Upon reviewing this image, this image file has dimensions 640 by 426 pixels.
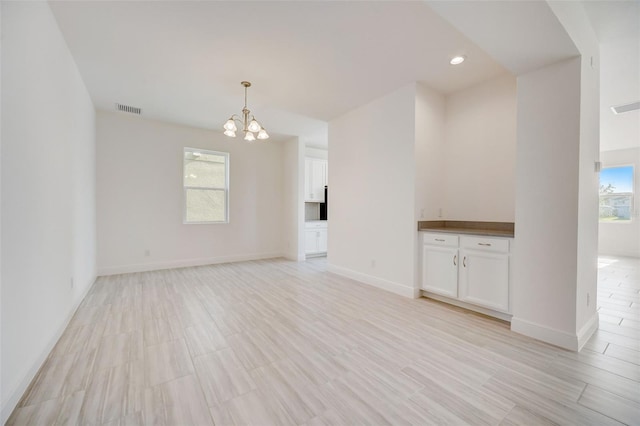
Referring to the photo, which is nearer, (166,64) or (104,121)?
(166,64)

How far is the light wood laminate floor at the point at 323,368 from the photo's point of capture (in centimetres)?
147

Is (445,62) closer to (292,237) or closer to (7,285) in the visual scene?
(7,285)

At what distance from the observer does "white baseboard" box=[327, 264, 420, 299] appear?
3.43 meters

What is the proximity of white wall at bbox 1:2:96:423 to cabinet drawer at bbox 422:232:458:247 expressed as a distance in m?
3.69

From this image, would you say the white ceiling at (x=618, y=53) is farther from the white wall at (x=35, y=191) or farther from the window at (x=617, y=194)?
the white wall at (x=35, y=191)

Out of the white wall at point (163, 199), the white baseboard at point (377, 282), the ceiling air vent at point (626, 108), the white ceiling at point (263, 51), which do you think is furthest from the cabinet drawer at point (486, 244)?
the white wall at point (163, 199)

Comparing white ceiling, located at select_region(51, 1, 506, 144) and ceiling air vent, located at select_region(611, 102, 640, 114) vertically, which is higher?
white ceiling, located at select_region(51, 1, 506, 144)

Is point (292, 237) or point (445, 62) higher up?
point (445, 62)

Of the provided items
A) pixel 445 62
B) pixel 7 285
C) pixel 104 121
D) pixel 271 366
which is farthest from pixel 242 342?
pixel 104 121

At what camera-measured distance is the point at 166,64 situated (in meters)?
2.98

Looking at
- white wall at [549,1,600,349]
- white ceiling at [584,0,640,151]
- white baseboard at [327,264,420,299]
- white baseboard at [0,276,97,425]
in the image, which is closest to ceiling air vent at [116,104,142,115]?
white baseboard at [0,276,97,425]

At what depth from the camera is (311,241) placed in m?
6.38

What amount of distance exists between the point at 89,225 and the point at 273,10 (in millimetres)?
3893

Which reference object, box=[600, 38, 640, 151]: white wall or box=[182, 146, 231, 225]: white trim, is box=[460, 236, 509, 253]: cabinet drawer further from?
box=[182, 146, 231, 225]: white trim
